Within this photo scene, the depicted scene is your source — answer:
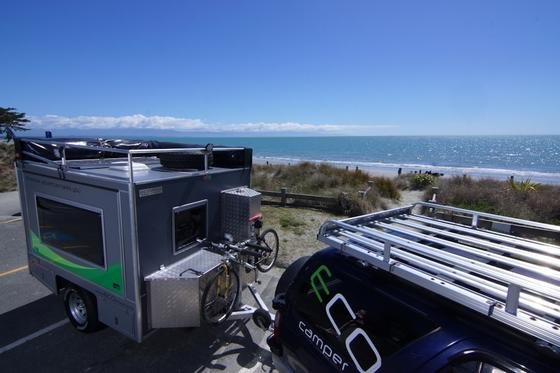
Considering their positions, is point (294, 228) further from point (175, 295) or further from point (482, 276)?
point (482, 276)

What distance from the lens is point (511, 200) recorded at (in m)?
12.4

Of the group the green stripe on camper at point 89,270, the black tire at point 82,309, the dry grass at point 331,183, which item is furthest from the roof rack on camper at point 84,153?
the dry grass at point 331,183

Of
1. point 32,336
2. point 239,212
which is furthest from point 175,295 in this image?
point 32,336

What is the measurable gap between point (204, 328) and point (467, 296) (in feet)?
13.4

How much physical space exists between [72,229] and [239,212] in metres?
2.36

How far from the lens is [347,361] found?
2.35 meters

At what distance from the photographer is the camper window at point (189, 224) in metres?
4.30

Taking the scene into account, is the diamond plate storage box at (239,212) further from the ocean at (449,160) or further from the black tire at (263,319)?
the ocean at (449,160)

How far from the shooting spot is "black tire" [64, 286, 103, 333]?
4336mm

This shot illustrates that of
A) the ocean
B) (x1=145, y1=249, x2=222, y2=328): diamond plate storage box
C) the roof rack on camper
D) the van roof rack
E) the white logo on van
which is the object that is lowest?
the ocean

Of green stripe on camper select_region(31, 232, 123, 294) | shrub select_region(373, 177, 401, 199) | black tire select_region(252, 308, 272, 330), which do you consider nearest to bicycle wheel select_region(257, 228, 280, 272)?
black tire select_region(252, 308, 272, 330)

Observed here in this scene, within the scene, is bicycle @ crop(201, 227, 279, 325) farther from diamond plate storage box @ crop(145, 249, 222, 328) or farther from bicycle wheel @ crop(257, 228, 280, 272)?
bicycle wheel @ crop(257, 228, 280, 272)

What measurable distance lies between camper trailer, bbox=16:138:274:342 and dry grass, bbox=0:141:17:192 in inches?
526

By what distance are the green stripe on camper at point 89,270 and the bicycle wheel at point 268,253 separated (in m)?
2.23
